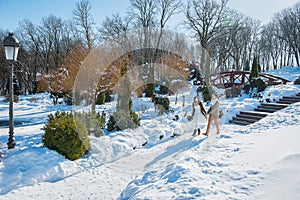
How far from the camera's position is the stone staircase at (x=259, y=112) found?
27.2 feet

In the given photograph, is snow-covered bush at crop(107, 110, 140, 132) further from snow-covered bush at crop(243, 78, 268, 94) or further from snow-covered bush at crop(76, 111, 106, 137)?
snow-covered bush at crop(243, 78, 268, 94)

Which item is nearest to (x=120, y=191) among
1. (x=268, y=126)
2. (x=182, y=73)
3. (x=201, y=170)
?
(x=201, y=170)

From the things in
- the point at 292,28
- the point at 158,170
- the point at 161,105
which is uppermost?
the point at 292,28

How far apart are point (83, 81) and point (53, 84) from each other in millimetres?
7824

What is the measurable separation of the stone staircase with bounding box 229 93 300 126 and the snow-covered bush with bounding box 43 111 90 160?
20.8 feet

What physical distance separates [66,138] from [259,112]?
7.80 meters

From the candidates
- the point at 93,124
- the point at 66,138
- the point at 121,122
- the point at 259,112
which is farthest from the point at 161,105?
the point at 66,138

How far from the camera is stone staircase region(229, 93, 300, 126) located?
8.29m

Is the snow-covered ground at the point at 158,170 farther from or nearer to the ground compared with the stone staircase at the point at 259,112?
nearer to the ground

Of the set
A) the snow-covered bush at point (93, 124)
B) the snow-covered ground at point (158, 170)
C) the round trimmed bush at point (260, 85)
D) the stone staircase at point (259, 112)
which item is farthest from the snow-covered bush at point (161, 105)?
the round trimmed bush at point (260, 85)

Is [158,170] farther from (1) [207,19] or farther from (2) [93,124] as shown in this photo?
(1) [207,19]

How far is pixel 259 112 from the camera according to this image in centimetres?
883

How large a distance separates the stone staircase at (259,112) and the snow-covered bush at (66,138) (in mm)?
6338

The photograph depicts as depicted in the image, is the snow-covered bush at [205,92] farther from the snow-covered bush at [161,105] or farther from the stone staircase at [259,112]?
the snow-covered bush at [161,105]
